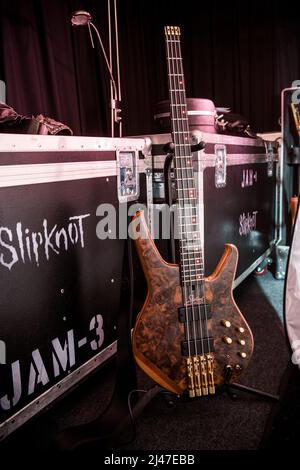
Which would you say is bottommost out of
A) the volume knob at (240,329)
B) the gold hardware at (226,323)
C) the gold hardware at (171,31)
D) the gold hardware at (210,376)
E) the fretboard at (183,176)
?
the gold hardware at (210,376)

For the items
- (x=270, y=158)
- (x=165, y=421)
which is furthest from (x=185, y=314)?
(x=270, y=158)

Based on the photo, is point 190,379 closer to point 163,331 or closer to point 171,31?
point 163,331

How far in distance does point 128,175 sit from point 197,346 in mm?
626

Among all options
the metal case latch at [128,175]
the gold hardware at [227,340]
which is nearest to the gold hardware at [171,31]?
the metal case latch at [128,175]

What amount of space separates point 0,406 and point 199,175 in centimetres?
97

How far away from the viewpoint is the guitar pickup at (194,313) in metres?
1.04

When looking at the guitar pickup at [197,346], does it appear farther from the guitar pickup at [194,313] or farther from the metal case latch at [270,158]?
the metal case latch at [270,158]

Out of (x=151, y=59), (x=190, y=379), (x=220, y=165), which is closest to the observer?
(x=190, y=379)

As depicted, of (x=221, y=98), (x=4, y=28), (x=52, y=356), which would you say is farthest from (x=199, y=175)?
(x=221, y=98)

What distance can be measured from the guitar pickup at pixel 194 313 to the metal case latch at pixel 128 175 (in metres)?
0.47

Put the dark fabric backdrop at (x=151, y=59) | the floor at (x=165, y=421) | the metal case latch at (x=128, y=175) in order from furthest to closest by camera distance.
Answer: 1. the dark fabric backdrop at (x=151, y=59)
2. the metal case latch at (x=128, y=175)
3. the floor at (x=165, y=421)

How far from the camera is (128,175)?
4.35ft

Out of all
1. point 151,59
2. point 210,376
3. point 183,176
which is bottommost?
point 210,376

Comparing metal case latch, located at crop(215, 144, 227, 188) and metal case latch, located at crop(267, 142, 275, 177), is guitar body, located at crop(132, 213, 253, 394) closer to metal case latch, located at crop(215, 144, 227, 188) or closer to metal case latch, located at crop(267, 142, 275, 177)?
metal case latch, located at crop(215, 144, 227, 188)
